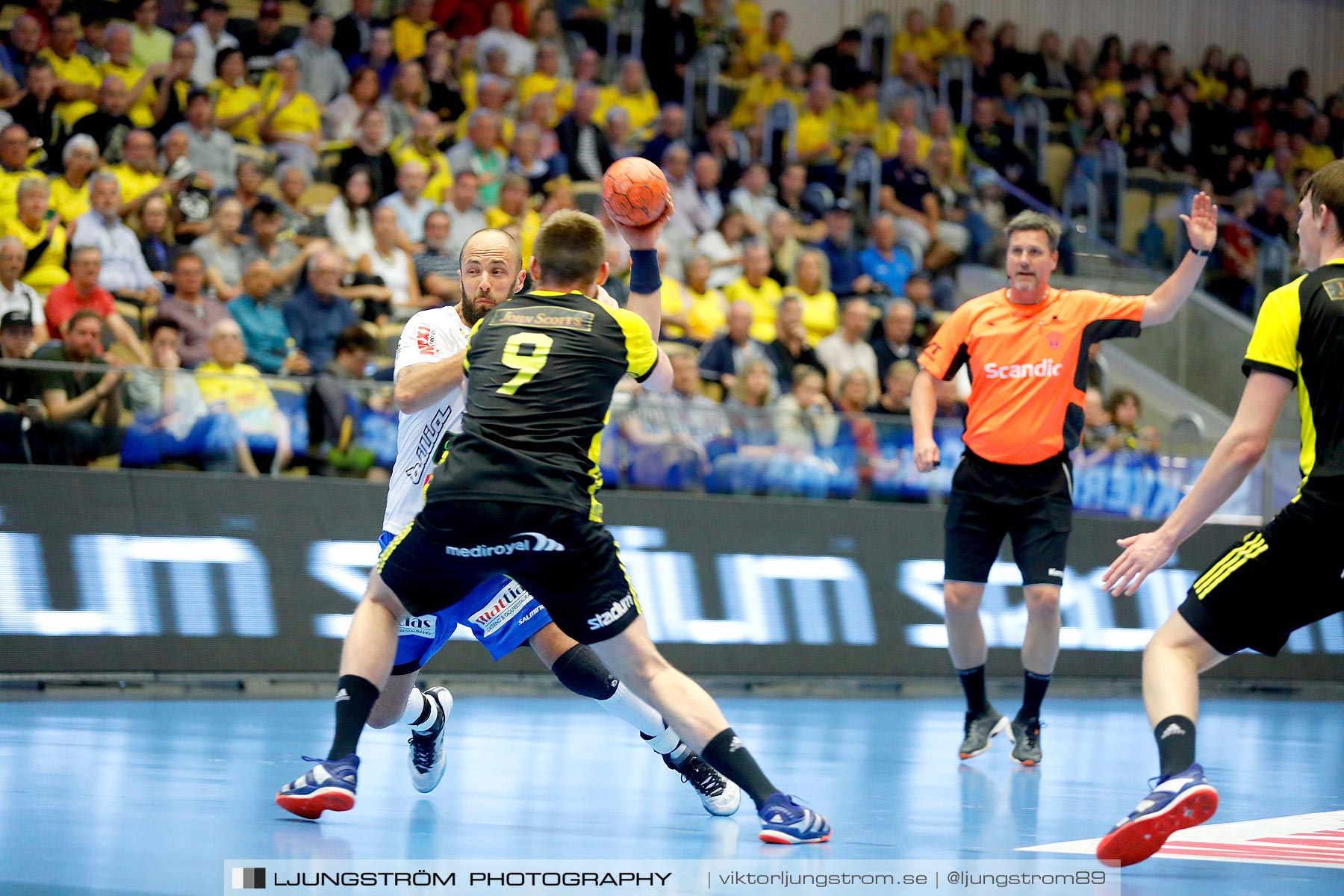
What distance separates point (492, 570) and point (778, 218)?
460 inches

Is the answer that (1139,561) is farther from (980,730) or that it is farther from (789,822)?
(980,730)

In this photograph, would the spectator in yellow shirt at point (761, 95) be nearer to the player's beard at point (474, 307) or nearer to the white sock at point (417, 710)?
the player's beard at point (474, 307)

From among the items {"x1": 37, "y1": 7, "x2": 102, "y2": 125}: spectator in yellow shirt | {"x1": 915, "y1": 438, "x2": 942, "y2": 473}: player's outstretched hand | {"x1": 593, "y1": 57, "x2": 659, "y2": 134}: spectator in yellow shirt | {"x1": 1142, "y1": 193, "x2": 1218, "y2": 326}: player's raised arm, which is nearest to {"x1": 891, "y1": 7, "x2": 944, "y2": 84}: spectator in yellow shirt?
{"x1": 593, "y1": 57, "x2": 659, "y2": 134}: spectator in yellow shirt

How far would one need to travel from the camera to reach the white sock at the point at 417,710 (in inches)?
242

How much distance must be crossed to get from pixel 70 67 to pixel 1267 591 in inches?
479

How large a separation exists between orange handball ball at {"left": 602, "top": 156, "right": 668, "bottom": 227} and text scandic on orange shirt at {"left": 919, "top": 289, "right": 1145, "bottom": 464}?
3026 millimetres

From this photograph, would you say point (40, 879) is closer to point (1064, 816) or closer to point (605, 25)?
point (1064, 816)

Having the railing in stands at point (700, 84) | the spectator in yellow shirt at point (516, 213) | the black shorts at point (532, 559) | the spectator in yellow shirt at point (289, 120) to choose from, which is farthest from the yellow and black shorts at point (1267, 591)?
the railing in stands at point (700, 84)

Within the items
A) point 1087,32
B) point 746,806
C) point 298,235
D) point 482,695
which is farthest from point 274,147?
point 1087,32

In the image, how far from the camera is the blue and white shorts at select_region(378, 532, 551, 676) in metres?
5.95

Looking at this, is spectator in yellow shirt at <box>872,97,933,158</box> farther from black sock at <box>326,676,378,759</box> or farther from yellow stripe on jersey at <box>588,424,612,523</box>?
black sock at <box>326,676,378,759</box>

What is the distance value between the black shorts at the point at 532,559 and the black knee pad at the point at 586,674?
3.17 ft

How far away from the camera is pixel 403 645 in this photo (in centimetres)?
595

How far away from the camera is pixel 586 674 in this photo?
19.9ft
